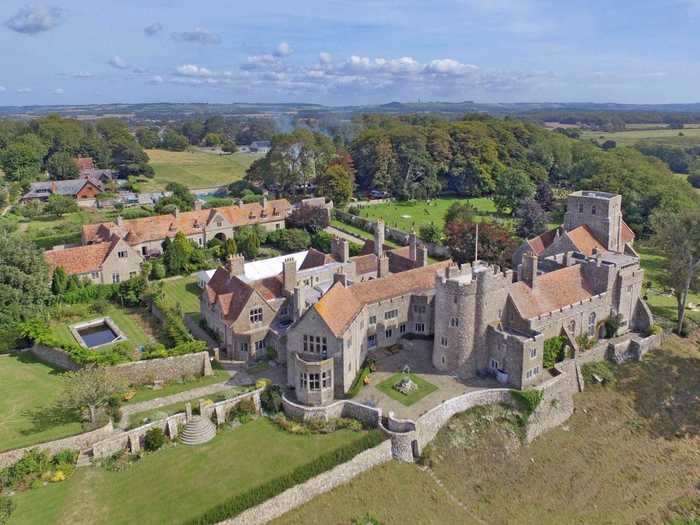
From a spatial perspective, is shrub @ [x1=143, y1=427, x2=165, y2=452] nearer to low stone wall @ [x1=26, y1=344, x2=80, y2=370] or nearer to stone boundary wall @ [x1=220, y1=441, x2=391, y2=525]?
stone boundary wall @ [x1=220, y1=441, x2=391, y2=525]

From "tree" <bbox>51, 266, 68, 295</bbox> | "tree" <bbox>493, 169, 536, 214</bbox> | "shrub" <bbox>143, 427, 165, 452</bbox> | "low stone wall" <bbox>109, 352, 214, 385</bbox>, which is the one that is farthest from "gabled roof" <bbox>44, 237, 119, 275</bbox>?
"tree" <bbox>493, 169, 536, 214</bbox>

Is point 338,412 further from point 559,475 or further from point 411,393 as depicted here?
point 559,475

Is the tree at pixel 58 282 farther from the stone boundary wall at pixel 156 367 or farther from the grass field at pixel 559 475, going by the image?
the grass field at pixel 559 475

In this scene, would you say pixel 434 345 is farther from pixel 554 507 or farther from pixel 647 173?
pixel 647 173

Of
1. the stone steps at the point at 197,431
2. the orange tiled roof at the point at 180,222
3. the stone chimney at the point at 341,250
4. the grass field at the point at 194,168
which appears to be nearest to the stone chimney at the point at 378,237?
the stone chimney at the point at 341,250

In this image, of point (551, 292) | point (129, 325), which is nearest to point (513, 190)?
point (551, 292)
